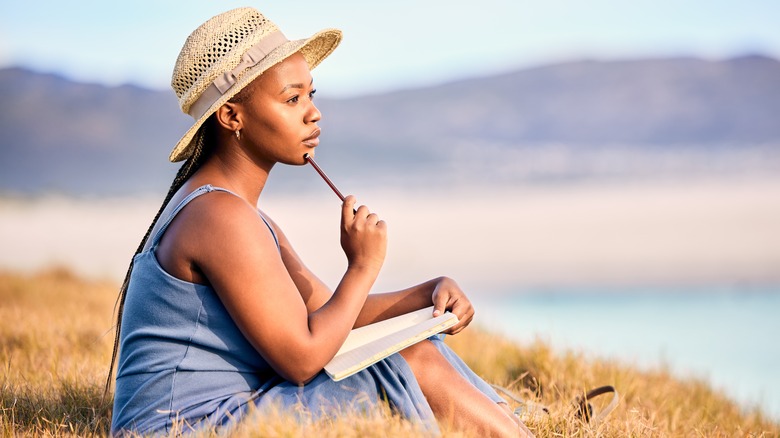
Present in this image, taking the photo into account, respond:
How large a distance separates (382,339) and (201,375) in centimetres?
50

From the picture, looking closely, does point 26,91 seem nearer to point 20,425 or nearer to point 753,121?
point 753,121

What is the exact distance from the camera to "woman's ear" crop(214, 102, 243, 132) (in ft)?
8.61

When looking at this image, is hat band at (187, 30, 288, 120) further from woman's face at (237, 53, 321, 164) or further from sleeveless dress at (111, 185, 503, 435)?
sleeveless dress at (111, 185, 503, 435)

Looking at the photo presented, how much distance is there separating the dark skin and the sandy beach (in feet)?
19.1

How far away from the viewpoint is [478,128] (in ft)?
228

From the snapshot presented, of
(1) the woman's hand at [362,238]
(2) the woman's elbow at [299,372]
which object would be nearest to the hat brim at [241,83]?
(1) the woman's hand at [362,238]

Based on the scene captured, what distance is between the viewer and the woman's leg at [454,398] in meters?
2.54

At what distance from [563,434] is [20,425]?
1713mm


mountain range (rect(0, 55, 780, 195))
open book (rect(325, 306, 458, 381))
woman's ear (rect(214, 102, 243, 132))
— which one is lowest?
open book (rect(325, 306, 458, 381))

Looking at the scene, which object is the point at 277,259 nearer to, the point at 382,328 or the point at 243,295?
the point at 243,295

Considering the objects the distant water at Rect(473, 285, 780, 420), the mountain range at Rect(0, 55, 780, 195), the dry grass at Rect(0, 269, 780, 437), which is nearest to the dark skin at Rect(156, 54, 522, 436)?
the dry grass at Rect(0, 269, 780, 437)

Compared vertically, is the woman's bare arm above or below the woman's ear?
below

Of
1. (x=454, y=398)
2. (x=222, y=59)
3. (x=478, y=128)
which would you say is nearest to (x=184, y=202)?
(x=222, y=59)

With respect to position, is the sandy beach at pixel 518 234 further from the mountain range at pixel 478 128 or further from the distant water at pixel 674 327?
the mountain range at pixel 478 128
